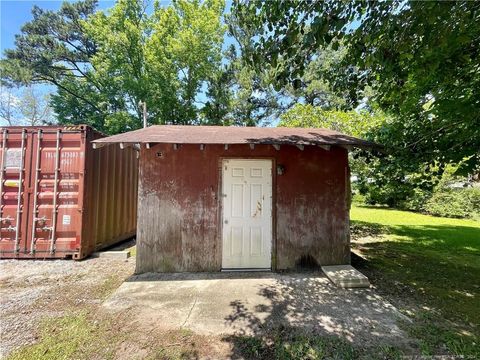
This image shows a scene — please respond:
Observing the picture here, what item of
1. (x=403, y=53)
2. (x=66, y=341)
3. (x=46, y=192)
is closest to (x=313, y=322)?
(x=66, y=341)

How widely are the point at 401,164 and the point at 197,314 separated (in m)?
5.20

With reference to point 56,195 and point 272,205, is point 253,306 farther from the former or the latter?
point 56,195

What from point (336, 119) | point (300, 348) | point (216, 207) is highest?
point (336, 119)

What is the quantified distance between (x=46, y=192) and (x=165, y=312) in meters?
4.14

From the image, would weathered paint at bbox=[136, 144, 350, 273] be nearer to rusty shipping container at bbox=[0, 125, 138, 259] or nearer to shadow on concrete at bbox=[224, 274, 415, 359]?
shadow on concrete at bbox=[224, 274, 415, 359]

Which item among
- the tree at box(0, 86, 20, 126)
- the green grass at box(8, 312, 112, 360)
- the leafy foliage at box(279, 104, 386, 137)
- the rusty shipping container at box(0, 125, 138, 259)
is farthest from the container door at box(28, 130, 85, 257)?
the tree at box(0, 86, 20, 126)

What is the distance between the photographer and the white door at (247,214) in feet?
16.9

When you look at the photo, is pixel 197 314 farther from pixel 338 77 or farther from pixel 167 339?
pixel 338 77

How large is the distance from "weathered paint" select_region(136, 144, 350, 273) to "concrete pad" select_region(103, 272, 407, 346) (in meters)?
0.45

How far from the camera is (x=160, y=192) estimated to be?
16.5 ft

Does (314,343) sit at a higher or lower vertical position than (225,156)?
lower

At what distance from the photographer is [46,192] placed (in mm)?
5539

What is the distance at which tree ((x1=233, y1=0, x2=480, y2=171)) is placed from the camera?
3045 millimetres

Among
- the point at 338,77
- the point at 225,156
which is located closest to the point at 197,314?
the point at 225,156
